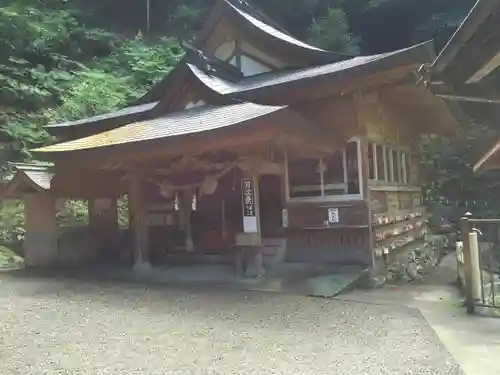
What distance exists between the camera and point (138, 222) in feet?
32.2

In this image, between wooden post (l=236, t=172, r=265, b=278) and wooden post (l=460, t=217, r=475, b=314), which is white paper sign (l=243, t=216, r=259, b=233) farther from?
wooden post (l=460, t=217, r=475, b=314)

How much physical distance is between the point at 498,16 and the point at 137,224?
830 cm

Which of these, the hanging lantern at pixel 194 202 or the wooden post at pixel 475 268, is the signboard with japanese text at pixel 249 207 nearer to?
the hanging lantern at pixel 194 202

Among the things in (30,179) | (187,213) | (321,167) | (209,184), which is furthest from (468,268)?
(30,179)

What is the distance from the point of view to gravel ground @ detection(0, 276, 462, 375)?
13.6 ft

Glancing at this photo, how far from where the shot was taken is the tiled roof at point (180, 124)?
820cm

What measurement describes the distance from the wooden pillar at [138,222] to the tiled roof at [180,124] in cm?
88

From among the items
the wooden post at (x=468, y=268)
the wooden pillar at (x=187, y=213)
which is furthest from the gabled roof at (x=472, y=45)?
the wooden pillar at (x=187, y=213)

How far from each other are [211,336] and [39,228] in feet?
26.1

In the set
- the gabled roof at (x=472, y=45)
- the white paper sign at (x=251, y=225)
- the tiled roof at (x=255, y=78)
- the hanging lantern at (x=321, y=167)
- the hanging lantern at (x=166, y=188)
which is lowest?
the white paper sign at (x=251, y=225)

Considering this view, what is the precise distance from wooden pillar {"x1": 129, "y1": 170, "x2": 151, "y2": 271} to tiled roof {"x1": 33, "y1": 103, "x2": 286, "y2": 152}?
0.88 m

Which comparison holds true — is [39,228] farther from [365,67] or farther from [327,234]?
[365,67]

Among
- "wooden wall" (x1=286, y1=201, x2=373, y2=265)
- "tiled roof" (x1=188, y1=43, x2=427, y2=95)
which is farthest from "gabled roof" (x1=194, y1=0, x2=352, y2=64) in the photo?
"wooden wall" (x1=286, y1=201, x2=373, y2=265)

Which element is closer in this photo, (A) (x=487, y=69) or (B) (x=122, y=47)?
(A) (x=487, y=69)
